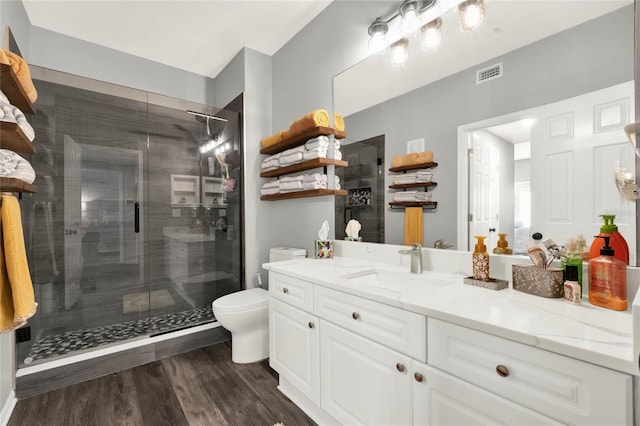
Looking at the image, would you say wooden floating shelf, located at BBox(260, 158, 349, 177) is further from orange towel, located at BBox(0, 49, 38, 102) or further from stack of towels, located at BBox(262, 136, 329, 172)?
orange towel, located at BBox(0, 49, 38, 102)

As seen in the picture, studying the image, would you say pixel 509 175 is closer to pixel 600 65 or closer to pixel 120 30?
pixel 600 65

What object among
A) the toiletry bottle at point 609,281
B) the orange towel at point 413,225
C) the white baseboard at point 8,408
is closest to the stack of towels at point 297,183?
the orange towel at point 413,225

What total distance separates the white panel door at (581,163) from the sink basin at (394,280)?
0.47 meters

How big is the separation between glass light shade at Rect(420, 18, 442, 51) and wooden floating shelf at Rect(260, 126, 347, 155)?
2.44ft

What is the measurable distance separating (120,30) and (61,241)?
1870 millimetres

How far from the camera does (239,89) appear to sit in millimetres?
2791

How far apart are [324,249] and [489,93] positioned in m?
1.35

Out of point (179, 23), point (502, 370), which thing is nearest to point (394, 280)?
point (502, 370)

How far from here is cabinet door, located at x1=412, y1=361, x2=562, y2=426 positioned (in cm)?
79

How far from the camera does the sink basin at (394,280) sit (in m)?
1.31

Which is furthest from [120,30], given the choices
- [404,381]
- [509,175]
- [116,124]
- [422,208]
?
[404,381]

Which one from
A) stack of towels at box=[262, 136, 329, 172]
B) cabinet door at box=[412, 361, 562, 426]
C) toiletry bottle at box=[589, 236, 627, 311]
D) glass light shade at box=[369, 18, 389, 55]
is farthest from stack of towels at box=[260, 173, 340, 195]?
toiletry bottle at box=[589, 236, 627, 311]

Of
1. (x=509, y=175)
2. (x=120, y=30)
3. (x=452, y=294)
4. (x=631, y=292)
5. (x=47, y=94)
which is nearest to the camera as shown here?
(x=631, y=292)

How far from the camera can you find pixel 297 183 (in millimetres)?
2289
